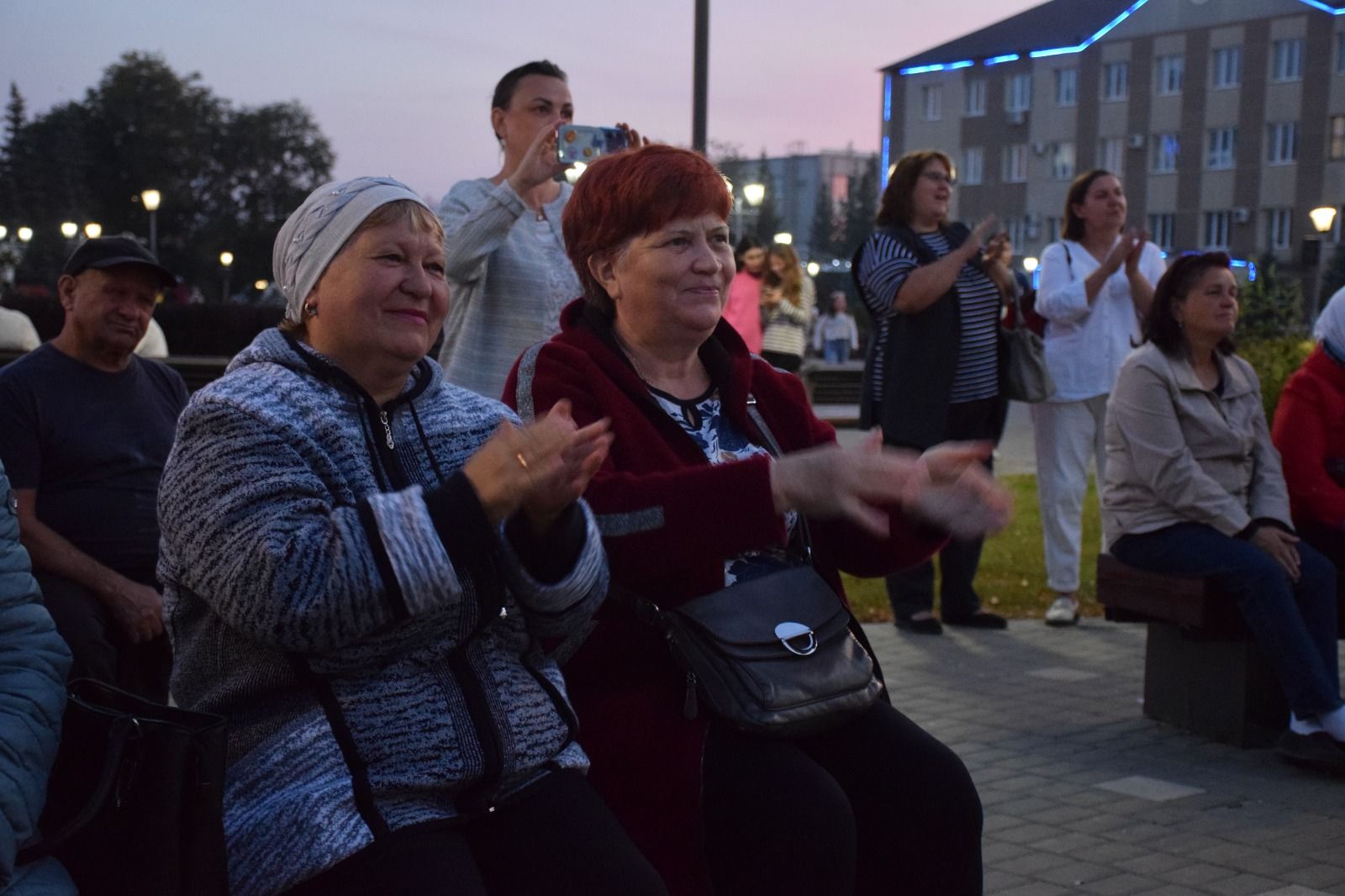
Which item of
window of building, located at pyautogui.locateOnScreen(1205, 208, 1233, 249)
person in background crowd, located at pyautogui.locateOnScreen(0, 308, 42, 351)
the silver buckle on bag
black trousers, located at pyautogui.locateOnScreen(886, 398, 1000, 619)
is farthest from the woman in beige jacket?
window of building, located at pyautogui.locateOnScreen(1205, 208, 1233, 249)

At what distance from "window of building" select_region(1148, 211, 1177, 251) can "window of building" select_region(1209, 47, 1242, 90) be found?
5.60 m

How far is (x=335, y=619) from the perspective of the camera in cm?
241

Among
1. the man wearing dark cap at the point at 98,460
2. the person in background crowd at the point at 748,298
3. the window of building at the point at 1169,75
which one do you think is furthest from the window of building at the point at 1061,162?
the man wearing dark cap at the point at 98,460

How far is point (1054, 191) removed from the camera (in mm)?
70562

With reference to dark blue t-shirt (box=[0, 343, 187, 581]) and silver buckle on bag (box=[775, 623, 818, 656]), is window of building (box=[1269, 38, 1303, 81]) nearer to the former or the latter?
dark blue t-shirt (box=[0, 343, 187, 581])

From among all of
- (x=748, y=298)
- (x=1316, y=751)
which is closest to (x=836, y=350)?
(x=748, y=298)

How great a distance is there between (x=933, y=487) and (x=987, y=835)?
7.67ft

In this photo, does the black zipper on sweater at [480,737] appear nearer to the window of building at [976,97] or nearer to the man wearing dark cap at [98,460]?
the man wearing dark cap at [98,460]

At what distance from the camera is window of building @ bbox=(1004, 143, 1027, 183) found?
7206 cm

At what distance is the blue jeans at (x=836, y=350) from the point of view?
132ft

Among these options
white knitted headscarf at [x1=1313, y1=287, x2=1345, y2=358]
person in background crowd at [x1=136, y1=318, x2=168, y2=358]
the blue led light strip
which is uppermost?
the blue led light strip

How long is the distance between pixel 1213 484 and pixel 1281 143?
→ 61.9 meters

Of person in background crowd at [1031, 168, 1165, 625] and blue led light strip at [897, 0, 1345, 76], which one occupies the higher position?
blue led light strip at [897, 0, 1345, 76]

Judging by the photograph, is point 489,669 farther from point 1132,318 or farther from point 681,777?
point 1132,318
